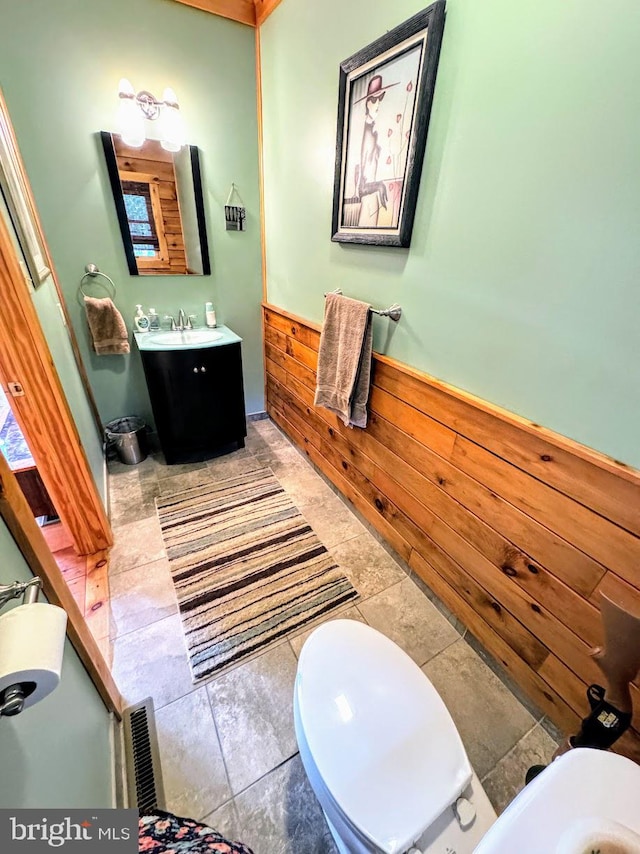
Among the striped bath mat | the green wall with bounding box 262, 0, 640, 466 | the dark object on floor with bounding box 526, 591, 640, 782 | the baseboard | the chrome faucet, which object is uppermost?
the green wall with bounding box 262, 0, 640, 466

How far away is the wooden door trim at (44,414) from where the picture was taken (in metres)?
1.12

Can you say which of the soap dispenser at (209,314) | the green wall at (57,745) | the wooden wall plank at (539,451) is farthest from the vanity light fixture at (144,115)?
the green wall at (57,745)

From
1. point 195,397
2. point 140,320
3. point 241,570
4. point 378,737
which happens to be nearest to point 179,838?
point 378,737

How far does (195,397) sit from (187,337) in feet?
1.52

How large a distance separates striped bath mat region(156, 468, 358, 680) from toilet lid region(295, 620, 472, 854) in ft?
1.92

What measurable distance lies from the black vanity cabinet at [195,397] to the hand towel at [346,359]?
0.73 meters

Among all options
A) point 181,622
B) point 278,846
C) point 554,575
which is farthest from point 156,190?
point 278,846

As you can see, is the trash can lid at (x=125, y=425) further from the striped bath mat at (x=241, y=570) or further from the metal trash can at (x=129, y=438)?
the striped bath mat at (x=241, y=570)

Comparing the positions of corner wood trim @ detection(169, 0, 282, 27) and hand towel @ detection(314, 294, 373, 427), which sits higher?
corner wood trim @ detection(169, 0, 282, 27)

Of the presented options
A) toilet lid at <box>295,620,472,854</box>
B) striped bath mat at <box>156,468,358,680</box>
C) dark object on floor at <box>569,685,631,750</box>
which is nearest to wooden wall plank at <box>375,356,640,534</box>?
dark object on floor at <box>569,685,631,750</box>

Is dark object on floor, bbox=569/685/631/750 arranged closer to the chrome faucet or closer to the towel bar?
the towel bar

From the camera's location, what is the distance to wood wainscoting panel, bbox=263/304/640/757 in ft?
2.87

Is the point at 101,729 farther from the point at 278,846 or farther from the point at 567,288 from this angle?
the point at 567,288

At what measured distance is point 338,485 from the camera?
2.09 m
